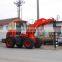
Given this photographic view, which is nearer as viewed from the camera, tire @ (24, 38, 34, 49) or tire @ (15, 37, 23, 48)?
tire @ (24, 38, 34, 49)

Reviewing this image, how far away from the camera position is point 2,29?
117 feet

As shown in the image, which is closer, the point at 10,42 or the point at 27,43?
the point at 27,43

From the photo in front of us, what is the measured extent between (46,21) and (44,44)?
3503 millimetres

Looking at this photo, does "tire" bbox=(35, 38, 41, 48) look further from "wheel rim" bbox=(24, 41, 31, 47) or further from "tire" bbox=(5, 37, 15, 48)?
"tire" bbox=(5, 37, 15, 48)

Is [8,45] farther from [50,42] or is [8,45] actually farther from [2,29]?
[2,29]
